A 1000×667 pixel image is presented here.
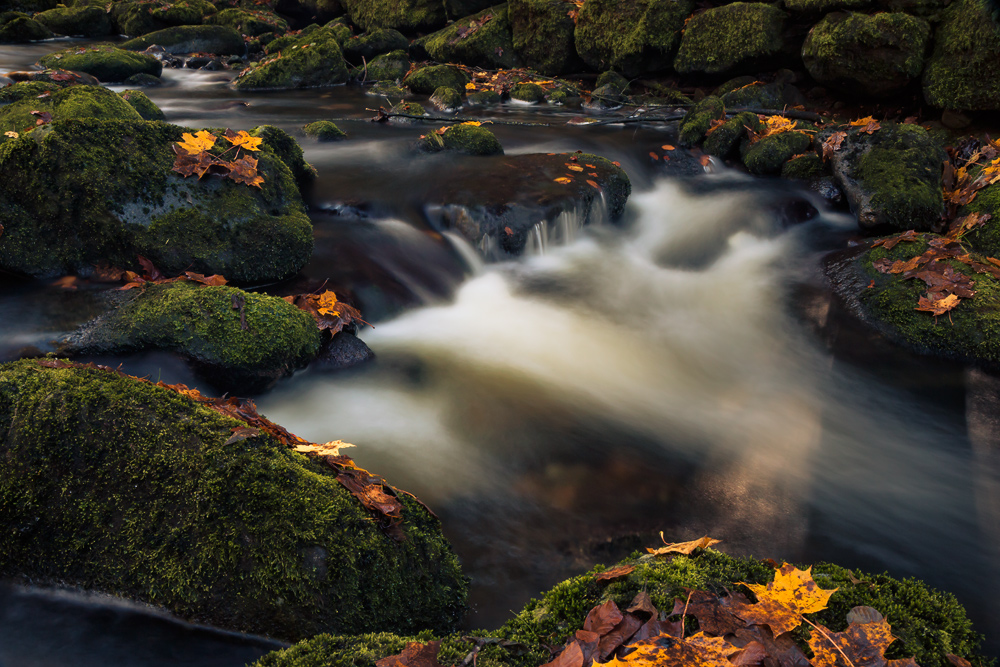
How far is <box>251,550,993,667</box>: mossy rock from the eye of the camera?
176 centimetres

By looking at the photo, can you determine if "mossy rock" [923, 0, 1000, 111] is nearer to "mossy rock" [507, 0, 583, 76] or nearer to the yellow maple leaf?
"mossy rock" [507, 0, 583, 76]

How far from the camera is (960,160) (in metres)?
7.41

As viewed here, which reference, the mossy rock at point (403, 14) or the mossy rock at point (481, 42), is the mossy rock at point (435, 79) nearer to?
the mossy rock at point (481, 42)

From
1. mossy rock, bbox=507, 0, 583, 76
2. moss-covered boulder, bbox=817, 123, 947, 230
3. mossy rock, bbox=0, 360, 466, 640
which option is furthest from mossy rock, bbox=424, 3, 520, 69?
mossy rock, bbox=0, 360, 466, 640

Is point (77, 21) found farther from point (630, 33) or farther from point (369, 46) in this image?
point (630, 33)

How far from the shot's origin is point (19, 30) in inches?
680

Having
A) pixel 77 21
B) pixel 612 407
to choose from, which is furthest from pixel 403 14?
pixel 612 407

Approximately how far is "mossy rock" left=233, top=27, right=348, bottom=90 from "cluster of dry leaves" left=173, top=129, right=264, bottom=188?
359 inches

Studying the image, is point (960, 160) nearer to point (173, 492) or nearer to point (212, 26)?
point (173, 492)

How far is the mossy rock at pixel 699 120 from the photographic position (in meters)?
9.12

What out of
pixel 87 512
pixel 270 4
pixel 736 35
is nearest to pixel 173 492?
pixel 87 512

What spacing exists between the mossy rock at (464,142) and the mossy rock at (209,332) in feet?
15.3

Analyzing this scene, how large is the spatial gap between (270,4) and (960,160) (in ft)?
72.4

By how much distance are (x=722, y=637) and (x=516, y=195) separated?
5871 mm
